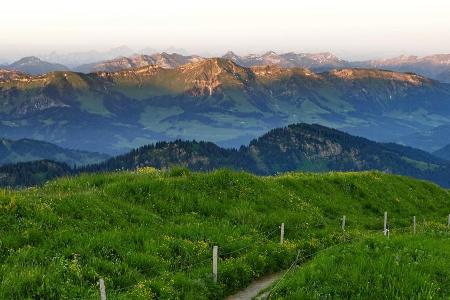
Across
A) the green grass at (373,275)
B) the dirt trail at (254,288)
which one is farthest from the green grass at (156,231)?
the green grass at (373,275)

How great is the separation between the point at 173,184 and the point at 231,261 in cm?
966

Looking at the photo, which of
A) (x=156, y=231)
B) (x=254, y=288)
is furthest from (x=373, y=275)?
(x=156, y=231)

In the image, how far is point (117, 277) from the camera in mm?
17422

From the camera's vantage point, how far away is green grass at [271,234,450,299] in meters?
15.9

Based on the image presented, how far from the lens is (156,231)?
22469mm

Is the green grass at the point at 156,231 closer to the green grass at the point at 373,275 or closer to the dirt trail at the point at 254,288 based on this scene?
the dirt trail at the point at 254,288

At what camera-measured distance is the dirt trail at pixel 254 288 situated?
19.2 meters

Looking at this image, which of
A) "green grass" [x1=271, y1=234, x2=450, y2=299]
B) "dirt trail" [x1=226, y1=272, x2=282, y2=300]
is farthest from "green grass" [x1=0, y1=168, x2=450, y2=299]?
"green grass" [x1=271, y1=234, x2=450, y2=299]

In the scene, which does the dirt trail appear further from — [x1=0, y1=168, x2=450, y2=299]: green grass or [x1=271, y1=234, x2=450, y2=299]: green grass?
[x1=271, y1=234, x2=450, y2=299]: green grass

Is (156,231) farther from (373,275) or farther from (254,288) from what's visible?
(373,275)

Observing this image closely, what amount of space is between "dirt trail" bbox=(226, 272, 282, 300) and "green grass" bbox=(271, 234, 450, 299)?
2.15 meters

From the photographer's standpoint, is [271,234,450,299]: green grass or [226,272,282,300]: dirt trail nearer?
[271,234,450,299]: green grass

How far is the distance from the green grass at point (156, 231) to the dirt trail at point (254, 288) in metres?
0.34

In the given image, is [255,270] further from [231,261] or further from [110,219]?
[110,219]
